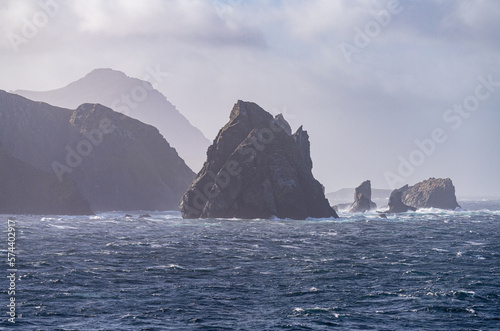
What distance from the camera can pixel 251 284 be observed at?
51281 mm

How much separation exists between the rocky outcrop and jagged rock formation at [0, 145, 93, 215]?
39053 mm

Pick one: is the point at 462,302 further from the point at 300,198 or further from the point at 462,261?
the point at 300,198

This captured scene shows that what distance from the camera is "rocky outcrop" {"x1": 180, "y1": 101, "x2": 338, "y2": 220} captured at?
148500 millimetres

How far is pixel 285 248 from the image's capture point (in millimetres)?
79062

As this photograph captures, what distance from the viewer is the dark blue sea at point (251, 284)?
1515 inches

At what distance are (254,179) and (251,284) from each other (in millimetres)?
99623

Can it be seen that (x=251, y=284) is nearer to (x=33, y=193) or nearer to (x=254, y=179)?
(x=254, y=179)

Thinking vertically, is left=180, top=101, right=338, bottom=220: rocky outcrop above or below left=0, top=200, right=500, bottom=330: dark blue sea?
above
